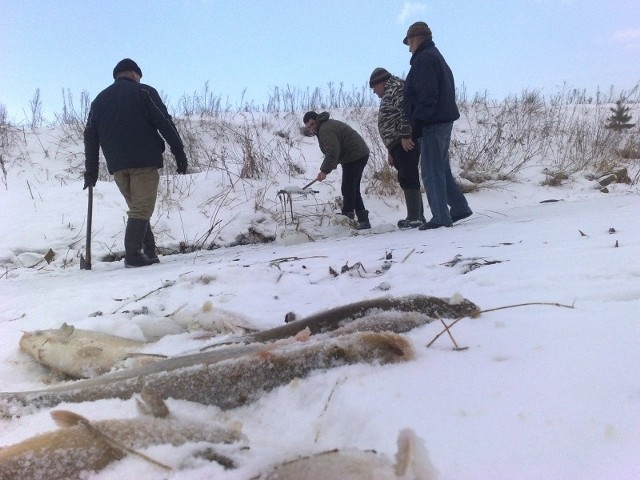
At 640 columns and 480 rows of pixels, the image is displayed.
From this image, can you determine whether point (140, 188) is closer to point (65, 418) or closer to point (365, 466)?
point (65, 418)

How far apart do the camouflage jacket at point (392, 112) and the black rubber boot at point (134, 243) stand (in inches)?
105

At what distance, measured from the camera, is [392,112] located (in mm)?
4969

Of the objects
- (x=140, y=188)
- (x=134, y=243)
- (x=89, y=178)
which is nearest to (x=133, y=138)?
(x=140, y=188)

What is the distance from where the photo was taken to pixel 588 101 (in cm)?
1491

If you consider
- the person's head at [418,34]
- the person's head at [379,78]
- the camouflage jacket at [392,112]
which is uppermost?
the person's head at [418,34]

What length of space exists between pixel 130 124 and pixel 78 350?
3.43 meters

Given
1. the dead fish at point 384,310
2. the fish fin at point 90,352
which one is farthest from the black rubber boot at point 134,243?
the dead fish at point 384,310

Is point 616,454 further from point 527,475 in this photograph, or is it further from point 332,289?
point 332,289

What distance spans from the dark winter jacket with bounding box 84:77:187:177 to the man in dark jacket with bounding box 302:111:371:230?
6.25ft

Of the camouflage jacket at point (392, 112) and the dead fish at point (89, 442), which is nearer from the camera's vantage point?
the dead fish at point (89, 442)

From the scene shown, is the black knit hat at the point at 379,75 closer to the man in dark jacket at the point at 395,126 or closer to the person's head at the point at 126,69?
the man in dark jacket at the point at 395,126

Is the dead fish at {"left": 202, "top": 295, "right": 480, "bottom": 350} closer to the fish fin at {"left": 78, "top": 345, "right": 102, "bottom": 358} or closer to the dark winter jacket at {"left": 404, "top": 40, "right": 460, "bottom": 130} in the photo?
the fish fin at {"left": 78, "top": 345, "right": 102, "bottom": 358}

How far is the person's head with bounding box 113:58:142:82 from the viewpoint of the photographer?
453cm

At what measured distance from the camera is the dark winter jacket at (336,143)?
571 centimetres
